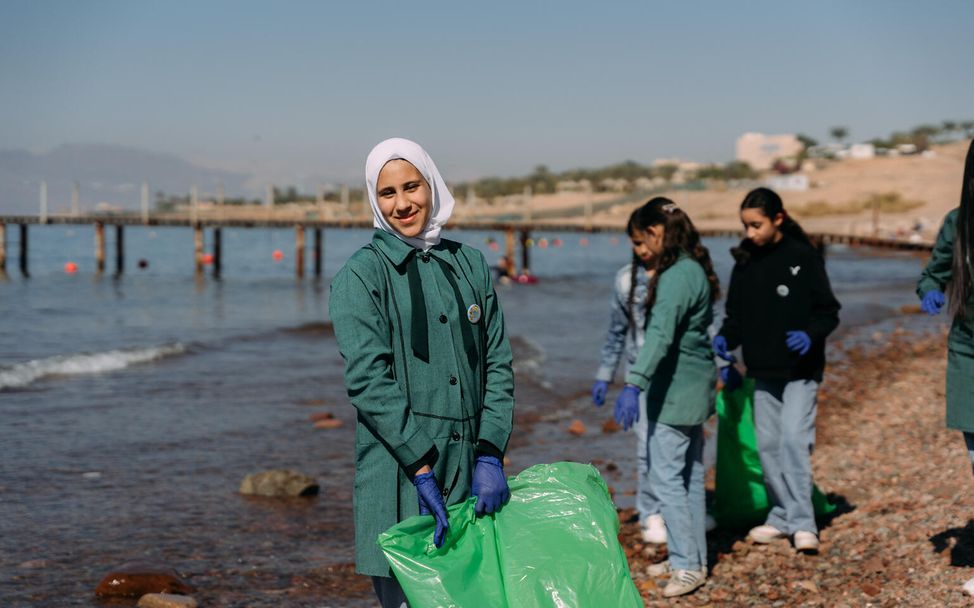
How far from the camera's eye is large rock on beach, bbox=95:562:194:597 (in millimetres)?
5559

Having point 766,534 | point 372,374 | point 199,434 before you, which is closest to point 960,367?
point 766,534

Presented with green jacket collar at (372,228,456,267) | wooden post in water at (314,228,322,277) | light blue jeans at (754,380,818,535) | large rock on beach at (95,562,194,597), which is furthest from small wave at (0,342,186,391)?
wooden post in water at (314,228,322,277)

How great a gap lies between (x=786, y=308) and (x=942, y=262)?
3.57 feet

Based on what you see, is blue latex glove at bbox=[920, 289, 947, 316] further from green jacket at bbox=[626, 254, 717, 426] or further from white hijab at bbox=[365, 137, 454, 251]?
white hijab at bbox=[365, 137, 454, 251]

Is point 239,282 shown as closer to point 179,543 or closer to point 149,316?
point 149,316

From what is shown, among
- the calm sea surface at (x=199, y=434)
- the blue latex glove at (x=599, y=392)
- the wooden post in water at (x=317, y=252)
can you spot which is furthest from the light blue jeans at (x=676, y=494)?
the wooden post in water at (x=317, y=252)

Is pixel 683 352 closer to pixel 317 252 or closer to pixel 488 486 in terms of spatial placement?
pixel 488 486

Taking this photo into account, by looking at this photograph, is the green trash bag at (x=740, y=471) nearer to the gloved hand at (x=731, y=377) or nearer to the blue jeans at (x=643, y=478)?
the gloved hand at (x=731, y=377)

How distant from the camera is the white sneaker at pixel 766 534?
559 centimetres

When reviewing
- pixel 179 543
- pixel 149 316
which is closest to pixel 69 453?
pixel 179 543

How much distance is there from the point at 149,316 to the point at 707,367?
83.9 ft

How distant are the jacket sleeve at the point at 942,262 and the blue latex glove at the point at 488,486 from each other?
8.22ft

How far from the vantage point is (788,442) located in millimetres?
5395

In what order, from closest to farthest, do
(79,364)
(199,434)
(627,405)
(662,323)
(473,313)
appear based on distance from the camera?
(473,313) → (627,405) → (662,323) → (199,434) → (79,364)
